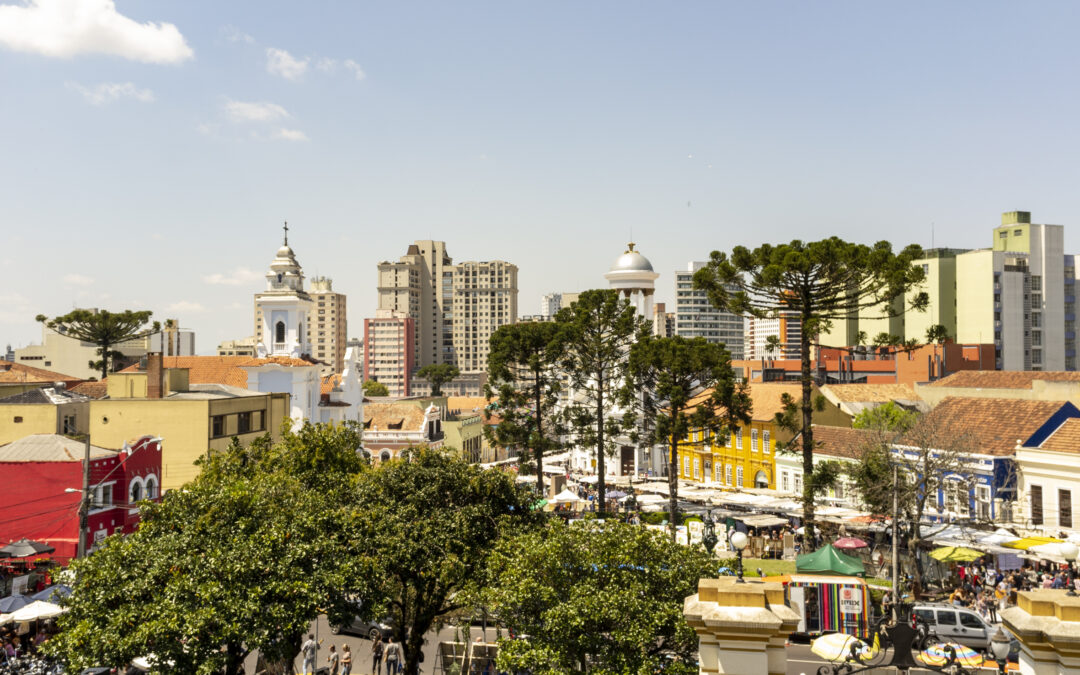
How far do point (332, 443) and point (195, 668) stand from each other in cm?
1665

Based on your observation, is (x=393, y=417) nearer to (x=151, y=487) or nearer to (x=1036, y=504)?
(x=151, y=487)

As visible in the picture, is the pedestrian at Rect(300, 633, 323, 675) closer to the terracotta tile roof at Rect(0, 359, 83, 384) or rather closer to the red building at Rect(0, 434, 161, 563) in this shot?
the red building at Rect(0, 434, 161, 563)

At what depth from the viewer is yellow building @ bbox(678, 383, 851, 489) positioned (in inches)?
2194

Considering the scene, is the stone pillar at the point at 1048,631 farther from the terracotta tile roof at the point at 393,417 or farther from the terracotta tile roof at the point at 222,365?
the terracotta tile roof at the point at 393,417

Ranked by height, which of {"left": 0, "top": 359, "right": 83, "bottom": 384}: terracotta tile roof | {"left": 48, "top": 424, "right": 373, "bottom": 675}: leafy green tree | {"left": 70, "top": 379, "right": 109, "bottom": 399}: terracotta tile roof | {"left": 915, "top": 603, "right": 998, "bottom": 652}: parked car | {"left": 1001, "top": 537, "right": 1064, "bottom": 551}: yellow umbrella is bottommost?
{"left": 915, "top": 603, "right": 998, "bottom": 652}: parked car

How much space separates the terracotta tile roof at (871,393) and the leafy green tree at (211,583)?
45.1 meters

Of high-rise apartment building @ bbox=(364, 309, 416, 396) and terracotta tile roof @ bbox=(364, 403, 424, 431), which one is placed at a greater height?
high-rise apartment building @ bbox=(364, 309, 416, 396)

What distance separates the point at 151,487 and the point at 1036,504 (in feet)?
124

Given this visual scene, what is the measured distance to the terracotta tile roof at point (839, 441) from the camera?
47969 mm

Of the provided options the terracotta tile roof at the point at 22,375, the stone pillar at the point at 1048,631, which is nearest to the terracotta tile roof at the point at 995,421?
the stone pillar at the point at 1048,631

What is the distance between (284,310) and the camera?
7694 centimetres

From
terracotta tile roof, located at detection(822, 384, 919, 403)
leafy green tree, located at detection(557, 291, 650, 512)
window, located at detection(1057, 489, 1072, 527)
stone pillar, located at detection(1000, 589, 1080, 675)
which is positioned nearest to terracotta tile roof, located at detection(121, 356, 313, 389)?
leafy green tree, located at detection(557, 291, 650, 512)

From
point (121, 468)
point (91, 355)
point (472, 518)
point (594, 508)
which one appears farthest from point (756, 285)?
point (91, 355)

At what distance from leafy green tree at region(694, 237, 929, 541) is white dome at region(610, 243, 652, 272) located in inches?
1632
